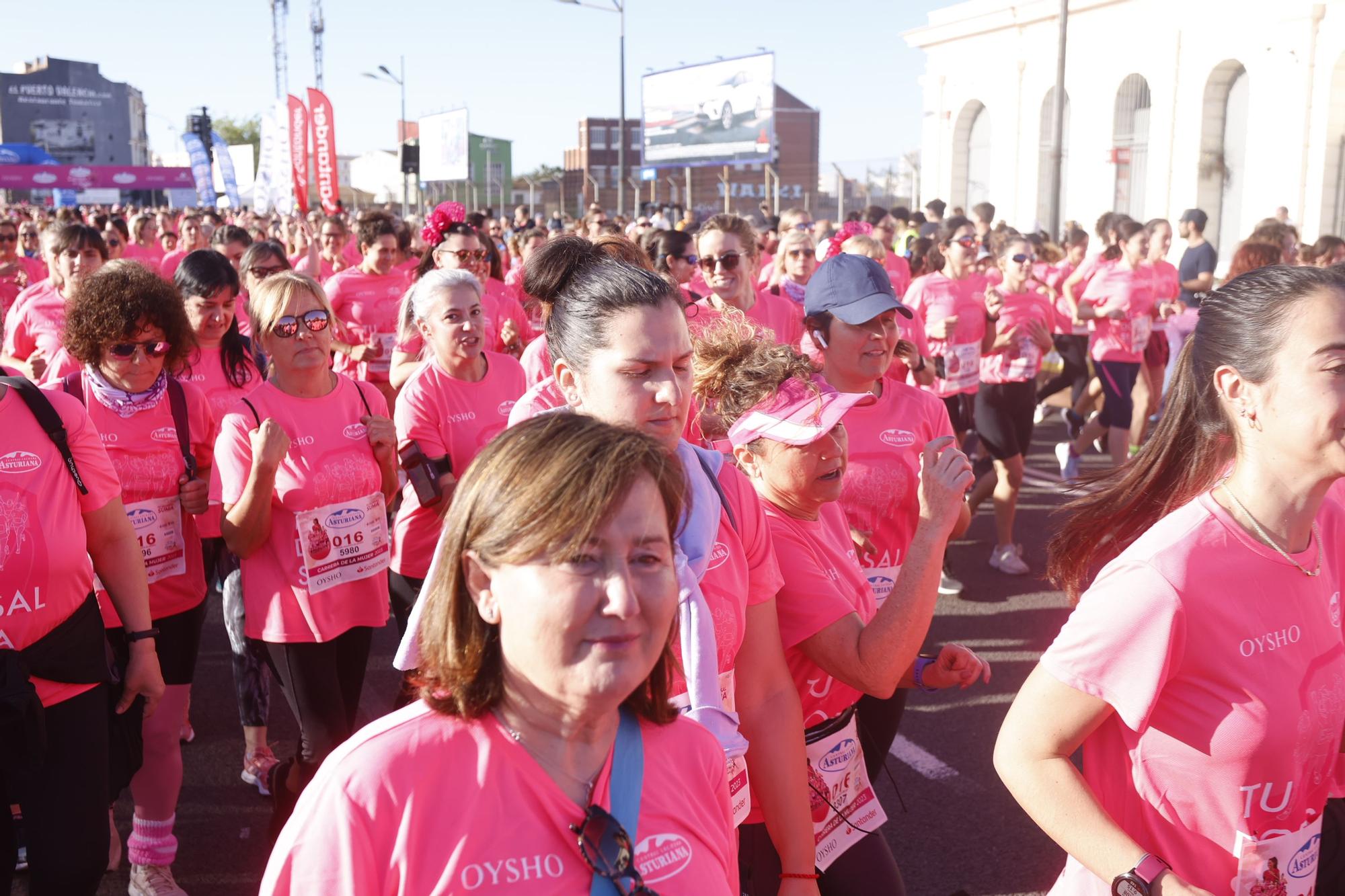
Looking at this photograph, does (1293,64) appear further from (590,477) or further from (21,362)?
(590,477)

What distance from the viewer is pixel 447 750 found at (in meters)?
1.46

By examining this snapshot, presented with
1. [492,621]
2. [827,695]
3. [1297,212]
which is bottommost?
[827,695]

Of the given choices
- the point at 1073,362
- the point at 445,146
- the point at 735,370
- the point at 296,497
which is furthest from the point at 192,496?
the point at 445,146

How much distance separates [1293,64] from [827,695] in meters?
23.2

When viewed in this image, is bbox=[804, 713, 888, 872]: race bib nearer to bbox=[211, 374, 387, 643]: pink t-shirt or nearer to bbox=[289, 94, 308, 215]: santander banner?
bbox=[211, 374, 387, 643]: pink t-shirt

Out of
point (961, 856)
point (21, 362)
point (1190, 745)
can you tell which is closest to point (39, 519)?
point (1190, 745)

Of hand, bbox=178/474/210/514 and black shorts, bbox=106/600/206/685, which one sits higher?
hand, bbox=178/474/210/514

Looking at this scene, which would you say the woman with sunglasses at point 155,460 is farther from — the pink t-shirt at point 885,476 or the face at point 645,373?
the pink t-shirt at point 885,476

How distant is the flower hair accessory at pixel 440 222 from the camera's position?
20.8ft

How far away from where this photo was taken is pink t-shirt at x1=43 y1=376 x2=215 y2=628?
3.82m

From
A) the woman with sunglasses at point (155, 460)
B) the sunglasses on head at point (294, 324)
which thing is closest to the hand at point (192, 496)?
the woman with sunglasses at point (155, 460)

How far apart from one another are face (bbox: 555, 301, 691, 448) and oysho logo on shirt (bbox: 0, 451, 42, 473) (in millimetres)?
1390

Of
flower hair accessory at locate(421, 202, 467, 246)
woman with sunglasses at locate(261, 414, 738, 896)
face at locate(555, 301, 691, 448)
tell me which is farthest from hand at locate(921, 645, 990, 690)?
flower hair accessory at locate(421, 202, 467, 246)

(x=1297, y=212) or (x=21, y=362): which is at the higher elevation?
(x=1297, y=212)
